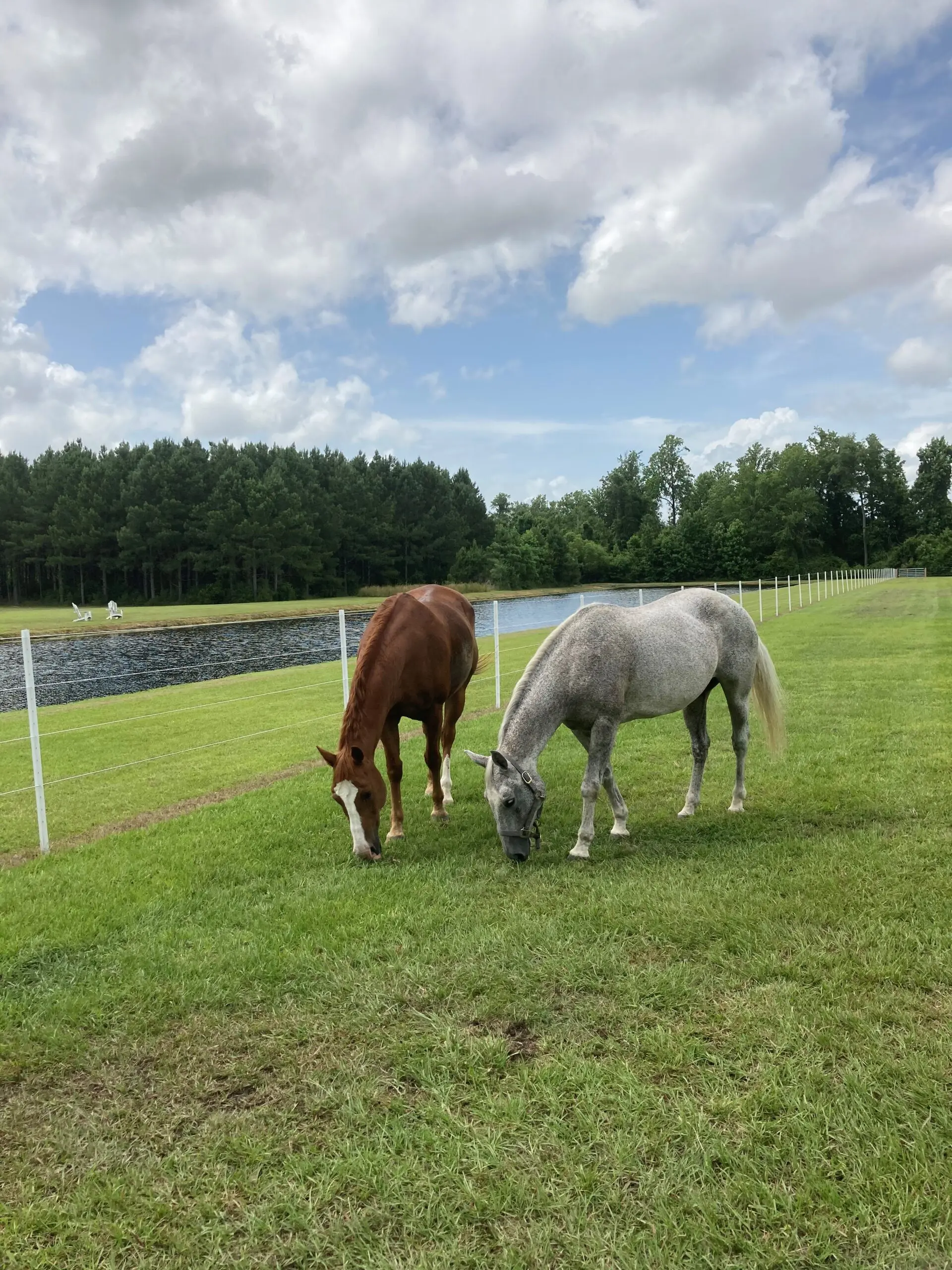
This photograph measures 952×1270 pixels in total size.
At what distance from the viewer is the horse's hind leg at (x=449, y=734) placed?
226 inches

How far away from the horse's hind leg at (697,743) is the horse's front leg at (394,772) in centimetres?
188

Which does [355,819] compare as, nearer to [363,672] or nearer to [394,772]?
[394,772]

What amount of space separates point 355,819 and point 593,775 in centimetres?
140

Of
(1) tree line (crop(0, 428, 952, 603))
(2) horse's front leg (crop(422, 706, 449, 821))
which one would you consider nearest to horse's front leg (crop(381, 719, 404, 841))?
(2) horse's front leg (crop(422, 706, 449, 821))

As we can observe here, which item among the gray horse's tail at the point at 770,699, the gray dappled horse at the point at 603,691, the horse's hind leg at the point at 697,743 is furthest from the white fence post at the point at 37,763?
the gray horse's tail at the point at 770,699

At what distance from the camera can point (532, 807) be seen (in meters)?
4.03

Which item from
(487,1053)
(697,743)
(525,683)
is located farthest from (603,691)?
(487,1053)

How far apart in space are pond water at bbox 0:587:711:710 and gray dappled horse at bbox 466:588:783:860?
803 cm

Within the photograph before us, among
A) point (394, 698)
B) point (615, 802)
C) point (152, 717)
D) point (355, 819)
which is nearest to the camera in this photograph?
point (355, 819)

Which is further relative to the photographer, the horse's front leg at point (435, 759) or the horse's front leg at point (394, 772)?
the horse's front leg at point (435, 759)

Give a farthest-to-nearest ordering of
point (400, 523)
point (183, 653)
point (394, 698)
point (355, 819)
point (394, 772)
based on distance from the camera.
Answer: point (400, 523) → point (183, 653) → point (394, 772) → point (394, 698) → point (355, 819)

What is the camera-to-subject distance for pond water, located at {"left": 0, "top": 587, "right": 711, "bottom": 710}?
16453mm

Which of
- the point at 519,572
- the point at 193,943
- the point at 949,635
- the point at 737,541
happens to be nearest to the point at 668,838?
the point at 193,943

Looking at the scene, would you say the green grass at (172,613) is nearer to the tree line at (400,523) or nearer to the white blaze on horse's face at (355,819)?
the tree line at (400,523)
